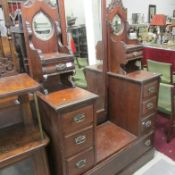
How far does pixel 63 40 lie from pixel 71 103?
1.79ft

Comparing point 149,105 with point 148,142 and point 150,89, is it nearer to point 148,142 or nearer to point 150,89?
point 150,89

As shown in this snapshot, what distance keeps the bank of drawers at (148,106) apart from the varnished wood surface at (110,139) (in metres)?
0.16

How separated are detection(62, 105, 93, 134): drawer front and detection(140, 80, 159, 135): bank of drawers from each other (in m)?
0.59

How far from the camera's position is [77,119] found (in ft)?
3.98

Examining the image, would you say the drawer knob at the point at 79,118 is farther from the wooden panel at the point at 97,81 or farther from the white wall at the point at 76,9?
the white wall at the point at 76,9

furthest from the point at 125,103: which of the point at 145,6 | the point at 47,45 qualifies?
the point at 145,6

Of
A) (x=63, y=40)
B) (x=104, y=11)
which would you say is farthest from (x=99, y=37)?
(x=63, y=40)

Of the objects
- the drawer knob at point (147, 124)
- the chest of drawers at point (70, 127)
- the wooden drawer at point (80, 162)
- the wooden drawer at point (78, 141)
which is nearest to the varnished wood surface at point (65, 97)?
the chest of drawers at point (70, 127)

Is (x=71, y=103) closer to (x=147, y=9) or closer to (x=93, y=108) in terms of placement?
(x=93, y=108)

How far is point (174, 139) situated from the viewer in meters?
2.19

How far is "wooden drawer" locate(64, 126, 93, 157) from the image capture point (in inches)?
48.2

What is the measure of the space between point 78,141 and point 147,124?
0.81 m

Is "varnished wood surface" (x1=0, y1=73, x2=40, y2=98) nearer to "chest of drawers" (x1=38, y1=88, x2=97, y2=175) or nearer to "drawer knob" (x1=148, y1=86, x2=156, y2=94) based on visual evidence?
"chest of drawers" (x1=38, y1=88, x2=97, y2=175)

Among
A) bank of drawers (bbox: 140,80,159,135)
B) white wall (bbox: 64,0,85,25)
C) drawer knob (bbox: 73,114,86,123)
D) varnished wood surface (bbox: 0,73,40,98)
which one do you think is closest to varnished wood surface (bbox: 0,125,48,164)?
drawer knob (bbox: 73,114,86,123)
